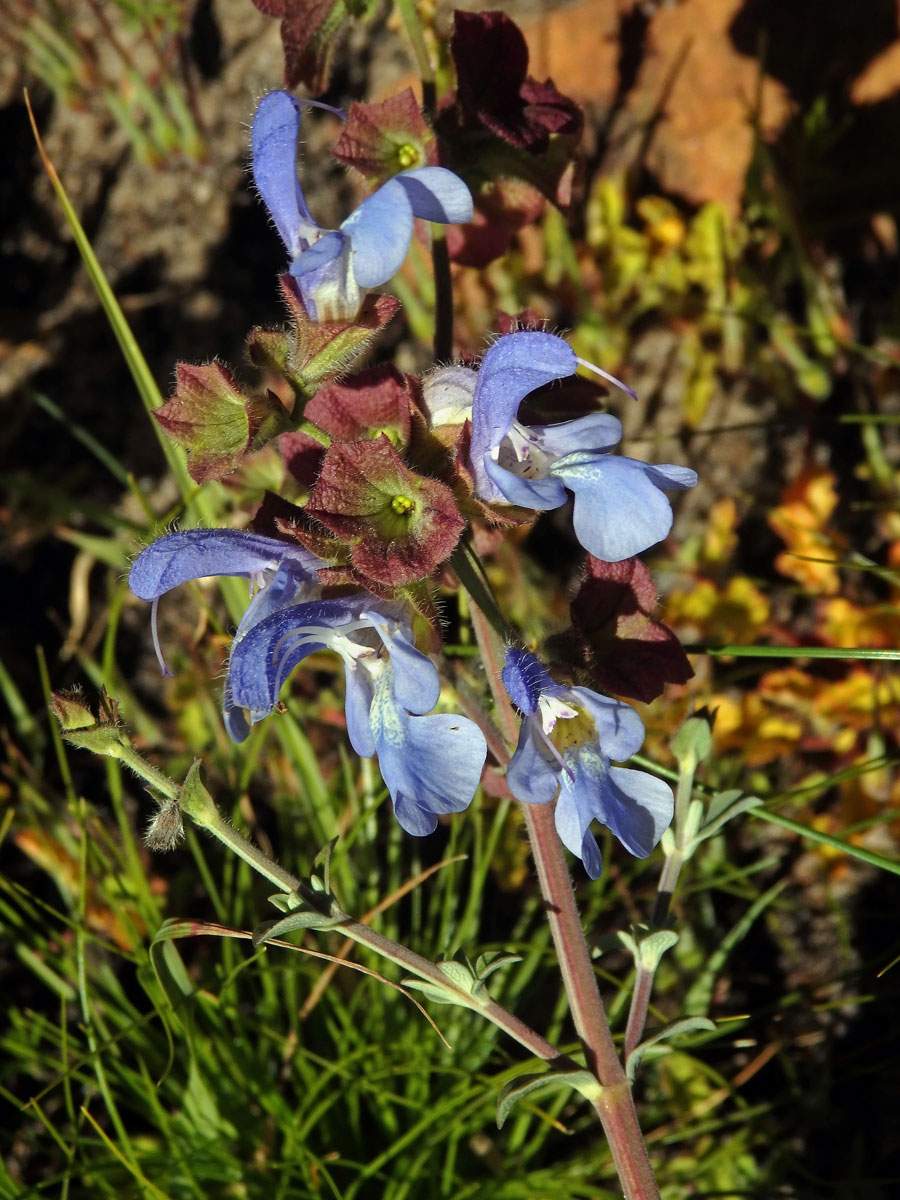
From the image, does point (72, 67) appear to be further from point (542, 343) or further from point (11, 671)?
point (542, 343)

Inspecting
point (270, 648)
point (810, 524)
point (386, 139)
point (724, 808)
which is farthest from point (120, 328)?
point (810, 524)

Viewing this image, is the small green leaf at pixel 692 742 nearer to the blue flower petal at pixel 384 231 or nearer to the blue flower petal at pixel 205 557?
the blue flower petal at pixel 205 557

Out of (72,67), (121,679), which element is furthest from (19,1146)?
(72,67)

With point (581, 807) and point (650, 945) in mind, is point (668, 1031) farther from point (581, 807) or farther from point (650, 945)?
point (581, 807)

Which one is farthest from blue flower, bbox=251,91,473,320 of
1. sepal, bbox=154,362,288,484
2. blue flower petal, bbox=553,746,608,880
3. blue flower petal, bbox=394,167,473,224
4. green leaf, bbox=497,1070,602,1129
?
green leaf, bbox=497,1070,602,1129

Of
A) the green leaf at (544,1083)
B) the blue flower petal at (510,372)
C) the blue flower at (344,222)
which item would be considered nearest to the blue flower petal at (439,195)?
the blue flower at (344,222)

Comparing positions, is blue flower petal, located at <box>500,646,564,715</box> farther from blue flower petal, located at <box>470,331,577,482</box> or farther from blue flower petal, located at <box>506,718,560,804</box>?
blue flower petal, located at <box>470,331,577,482</box>
